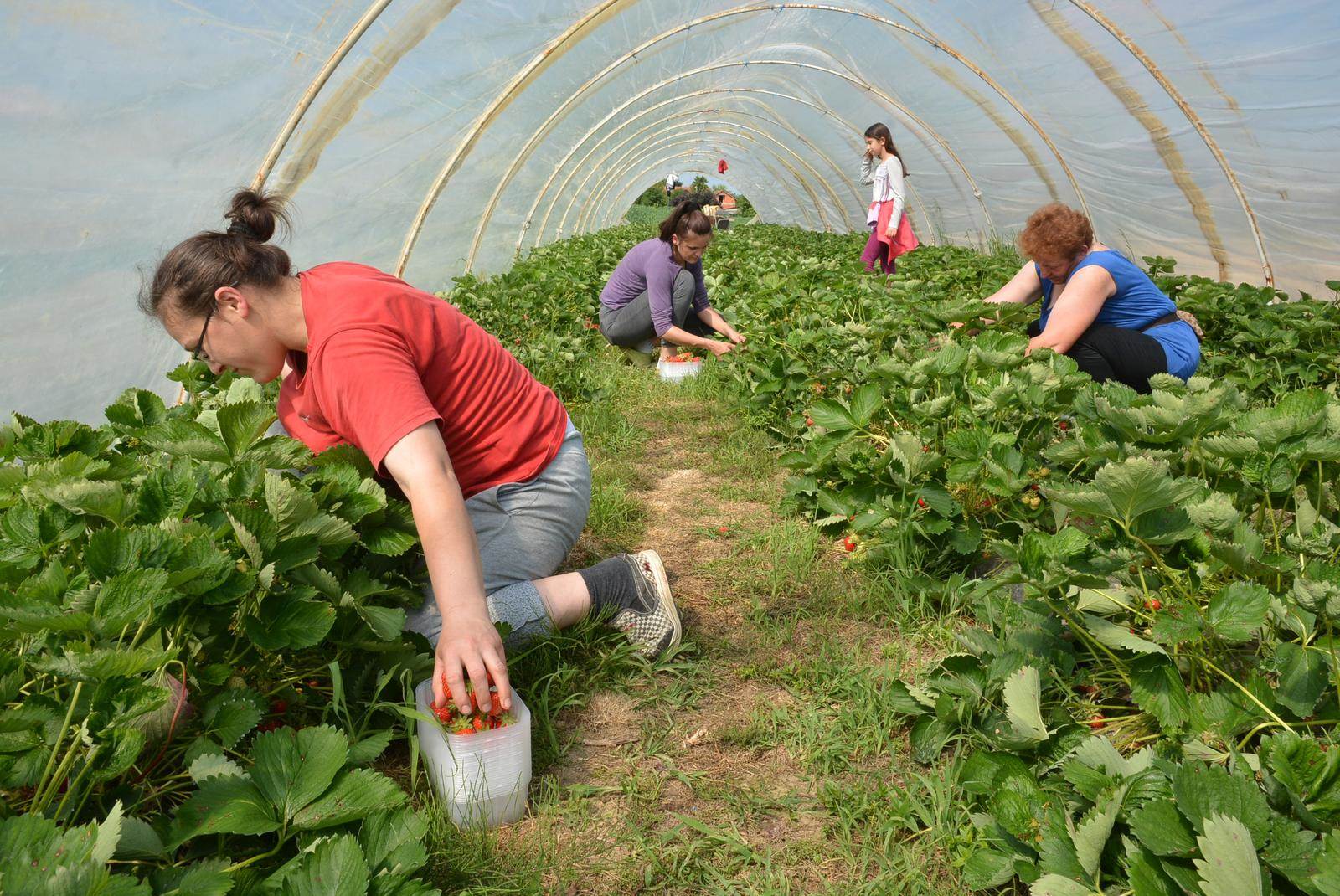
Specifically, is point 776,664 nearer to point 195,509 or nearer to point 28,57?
point 195,509

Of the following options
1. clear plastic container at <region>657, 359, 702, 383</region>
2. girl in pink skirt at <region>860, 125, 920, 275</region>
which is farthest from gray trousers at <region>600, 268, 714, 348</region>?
girl in pink skirt at <region>860, 125, 920, 275</region>

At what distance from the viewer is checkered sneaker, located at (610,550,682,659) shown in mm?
2303

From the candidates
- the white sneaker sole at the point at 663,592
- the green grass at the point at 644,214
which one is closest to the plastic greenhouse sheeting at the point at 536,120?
the white sneaker sole at the point at 663,592

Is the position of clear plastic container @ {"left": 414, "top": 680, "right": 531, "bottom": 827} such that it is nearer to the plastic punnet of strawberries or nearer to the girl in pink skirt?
the plastic punnet of strawberries

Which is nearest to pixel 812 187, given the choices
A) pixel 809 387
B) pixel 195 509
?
pixel 809 387

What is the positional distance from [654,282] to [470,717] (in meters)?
4.11

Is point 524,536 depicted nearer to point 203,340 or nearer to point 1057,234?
point 203,340

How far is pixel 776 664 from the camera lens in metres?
2.32

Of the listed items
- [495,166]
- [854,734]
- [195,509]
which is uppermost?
[495,166]

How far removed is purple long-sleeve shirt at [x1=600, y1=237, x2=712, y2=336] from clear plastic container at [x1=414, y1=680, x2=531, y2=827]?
3.96 metres

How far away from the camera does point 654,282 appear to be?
215 inches

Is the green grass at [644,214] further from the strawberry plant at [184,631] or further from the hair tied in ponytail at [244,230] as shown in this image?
the strawberry plant at [184,631]

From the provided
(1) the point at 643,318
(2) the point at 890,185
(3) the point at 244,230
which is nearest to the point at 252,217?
(3) the point at 244,230

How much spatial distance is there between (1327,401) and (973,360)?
1071 millimetres
